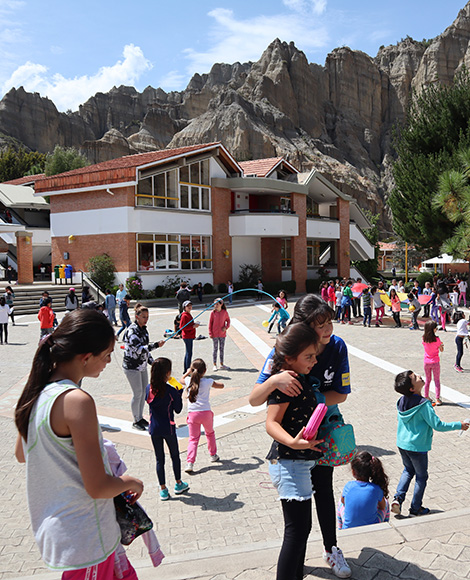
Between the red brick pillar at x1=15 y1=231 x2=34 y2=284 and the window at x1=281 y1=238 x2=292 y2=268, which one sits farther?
the window at x1=281 y1=238 x2=292 y2=268

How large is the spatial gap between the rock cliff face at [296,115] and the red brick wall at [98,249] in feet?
164

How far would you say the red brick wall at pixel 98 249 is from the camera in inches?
1077

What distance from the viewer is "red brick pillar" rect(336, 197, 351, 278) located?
129ft

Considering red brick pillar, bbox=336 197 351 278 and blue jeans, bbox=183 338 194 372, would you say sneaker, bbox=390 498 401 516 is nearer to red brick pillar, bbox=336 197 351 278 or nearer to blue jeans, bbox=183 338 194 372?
blue jeans, bbox=183 338 194 372

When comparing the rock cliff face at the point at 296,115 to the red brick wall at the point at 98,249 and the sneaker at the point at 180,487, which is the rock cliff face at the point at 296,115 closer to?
the red brick wall at the point at 98,249

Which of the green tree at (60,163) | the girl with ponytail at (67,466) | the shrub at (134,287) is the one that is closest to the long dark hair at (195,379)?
the girl with ponytail at (67,466)

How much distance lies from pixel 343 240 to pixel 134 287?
19319 mm

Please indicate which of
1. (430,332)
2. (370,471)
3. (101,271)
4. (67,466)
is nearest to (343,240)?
(101,271)

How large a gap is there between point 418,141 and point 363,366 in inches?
904

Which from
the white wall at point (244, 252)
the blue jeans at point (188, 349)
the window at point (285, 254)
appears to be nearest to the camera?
the blue jeans at point (188, 349)

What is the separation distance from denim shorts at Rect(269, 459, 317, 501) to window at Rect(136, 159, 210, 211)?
25.8 metres

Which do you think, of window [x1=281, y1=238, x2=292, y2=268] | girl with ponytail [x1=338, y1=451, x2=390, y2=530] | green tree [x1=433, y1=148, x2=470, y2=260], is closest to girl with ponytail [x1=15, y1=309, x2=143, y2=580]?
girl with ponytail [x1=338, y1=451, x2=390, y2=530]

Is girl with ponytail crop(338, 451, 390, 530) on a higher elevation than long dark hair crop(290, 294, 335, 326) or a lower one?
lower

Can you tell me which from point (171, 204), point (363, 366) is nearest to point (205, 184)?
point (171, 204)
